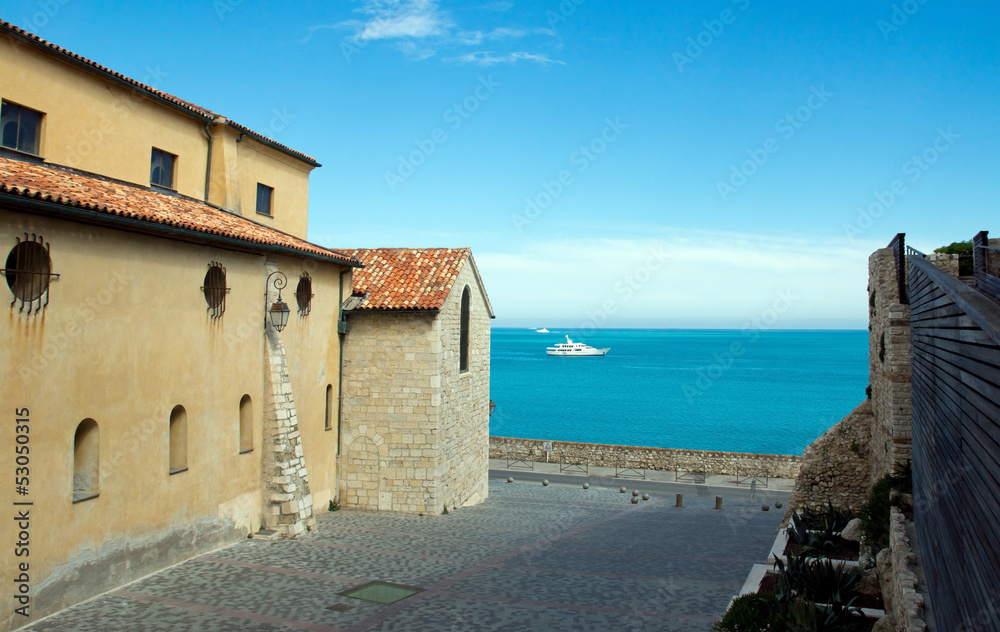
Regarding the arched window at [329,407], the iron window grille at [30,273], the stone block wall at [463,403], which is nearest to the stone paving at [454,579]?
the stone block wall at [463,403]

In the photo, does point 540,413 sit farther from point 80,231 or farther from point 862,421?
point 80,231

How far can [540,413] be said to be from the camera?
83.6 metres

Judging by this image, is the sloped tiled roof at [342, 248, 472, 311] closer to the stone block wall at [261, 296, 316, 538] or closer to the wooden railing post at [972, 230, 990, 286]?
the stone block wall at [261, 296, 316, 538]

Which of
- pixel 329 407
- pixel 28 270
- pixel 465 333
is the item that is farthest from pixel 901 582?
pixel 465 333

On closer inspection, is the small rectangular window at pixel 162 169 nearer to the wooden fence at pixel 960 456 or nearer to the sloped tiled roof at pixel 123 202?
the sloped tiled roof at pixel 123 202

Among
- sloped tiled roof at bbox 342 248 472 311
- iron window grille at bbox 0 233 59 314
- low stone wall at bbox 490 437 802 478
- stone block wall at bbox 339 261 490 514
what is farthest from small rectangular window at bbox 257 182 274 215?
low stone wall at bbox 490 437 802 478

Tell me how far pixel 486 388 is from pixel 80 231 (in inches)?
593

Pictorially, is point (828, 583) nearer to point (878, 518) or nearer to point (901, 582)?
point (901, 582)

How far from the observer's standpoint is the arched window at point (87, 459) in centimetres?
1110

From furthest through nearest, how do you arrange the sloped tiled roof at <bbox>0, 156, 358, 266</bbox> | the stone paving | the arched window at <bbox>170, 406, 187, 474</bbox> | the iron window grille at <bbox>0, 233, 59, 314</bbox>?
the arched window at <bbox>170, 406, 187, 474</bbox>, the stone paving, the sloped tiled roof at <bbox>0, 156, 358, 266</bbox>, the iron window grille at <bbox>0, 233, 59, 314</bbox>

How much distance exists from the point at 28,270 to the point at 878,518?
49.9ft

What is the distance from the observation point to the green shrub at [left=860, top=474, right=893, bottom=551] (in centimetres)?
1236

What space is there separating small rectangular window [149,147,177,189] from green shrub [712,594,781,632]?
15257 millimetres

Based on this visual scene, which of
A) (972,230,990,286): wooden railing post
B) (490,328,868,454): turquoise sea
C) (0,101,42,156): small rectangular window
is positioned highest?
(0,101,42,156): small rectangular window
